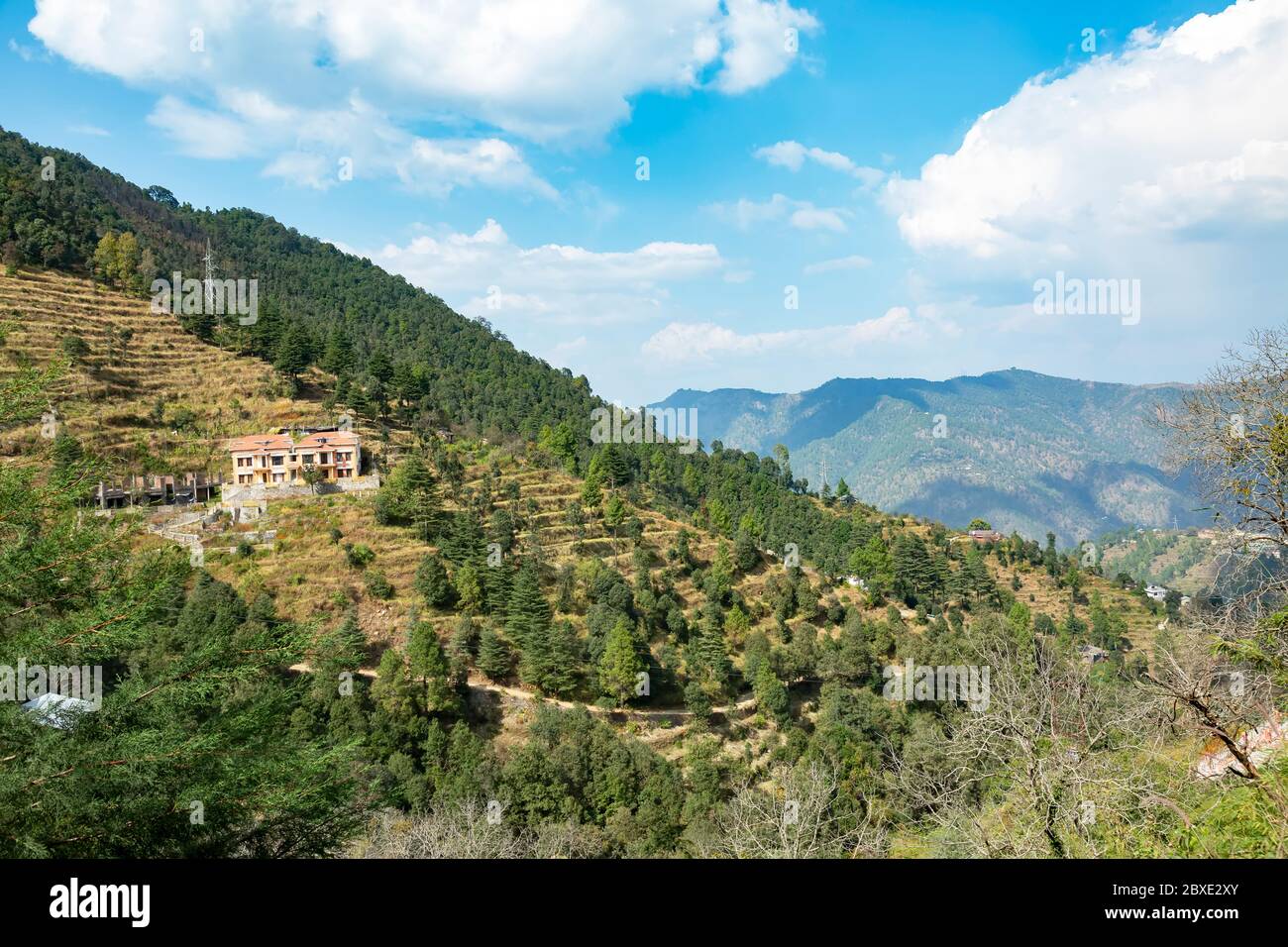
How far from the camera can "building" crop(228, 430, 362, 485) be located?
113ft

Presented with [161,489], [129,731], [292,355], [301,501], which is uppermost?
[292,355]

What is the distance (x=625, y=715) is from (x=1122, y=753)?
22.3 metres

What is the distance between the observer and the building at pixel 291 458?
34.4 metres

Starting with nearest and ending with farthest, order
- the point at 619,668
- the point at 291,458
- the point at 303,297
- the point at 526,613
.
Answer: the point at 619,668 < the point at 526,613 < the point at 291,458 < the point at 303,297

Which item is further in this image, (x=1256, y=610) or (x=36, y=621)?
(x=1256, y=610)

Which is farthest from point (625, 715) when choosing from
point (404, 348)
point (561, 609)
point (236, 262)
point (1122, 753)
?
point (236, 262)

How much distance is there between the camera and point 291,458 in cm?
3478

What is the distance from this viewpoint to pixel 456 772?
71.1ft

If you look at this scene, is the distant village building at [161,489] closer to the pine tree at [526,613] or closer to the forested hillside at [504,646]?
the forested hillside at [504,646]
